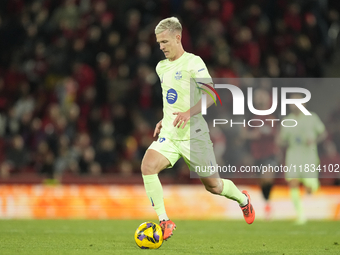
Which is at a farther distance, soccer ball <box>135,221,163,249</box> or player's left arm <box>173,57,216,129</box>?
soccer ball <box>135,221,163,249</box>

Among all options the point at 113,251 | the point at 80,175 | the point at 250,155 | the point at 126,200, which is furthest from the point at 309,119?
the point at 113,251

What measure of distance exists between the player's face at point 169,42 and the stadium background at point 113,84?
5.78m

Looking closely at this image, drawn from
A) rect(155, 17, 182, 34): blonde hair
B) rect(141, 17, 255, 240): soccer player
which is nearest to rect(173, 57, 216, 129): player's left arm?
rect(141, 17, 255, 240): soccer player

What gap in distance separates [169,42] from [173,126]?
907 millimetres

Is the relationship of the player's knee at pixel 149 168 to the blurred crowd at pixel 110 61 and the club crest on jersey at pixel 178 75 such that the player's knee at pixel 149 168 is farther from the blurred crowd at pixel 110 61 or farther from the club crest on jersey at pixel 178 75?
the blurred crowd at pixel 110 61

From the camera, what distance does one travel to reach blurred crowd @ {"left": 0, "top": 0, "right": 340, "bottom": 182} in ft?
41.4

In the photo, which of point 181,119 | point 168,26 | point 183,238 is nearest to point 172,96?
point 181,119

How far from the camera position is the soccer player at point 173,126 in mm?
6387

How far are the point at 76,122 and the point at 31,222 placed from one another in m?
2.95

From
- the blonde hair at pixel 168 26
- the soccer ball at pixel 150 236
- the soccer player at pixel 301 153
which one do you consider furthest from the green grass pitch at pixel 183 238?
the blonde hair at pixel 168 26

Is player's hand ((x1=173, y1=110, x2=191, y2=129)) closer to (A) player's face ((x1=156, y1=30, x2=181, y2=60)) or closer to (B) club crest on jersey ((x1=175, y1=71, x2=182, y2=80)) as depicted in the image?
(B) club crest on jersey ((x1=175, y1=71, x2=182, y2=80))

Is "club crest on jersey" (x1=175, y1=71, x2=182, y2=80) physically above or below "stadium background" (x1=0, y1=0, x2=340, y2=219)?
above

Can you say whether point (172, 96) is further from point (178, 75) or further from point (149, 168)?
point (149, 168)

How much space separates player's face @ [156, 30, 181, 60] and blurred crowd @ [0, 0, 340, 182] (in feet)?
19.9
